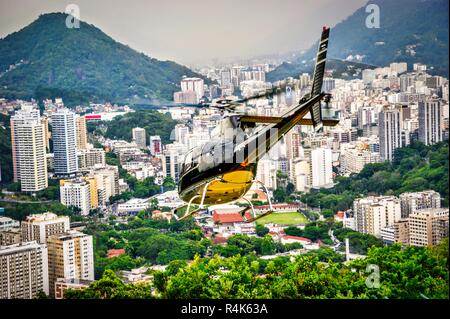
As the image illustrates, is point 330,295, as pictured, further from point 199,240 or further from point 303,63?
point 303,63

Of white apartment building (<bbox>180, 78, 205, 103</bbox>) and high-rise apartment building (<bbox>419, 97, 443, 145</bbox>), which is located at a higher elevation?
white apartment building (<bbox>180, 78, 205, 103</bbox>)

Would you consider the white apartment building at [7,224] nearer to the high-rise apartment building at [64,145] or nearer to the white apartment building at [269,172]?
the high-rise apartment building at [64,145]

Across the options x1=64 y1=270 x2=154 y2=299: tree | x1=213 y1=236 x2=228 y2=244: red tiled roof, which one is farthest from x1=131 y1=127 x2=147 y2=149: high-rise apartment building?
x1=64 y1=270 x2=154 y2=299: tree

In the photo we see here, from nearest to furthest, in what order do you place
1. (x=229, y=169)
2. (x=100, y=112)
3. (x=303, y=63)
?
(x=229, y=169)
(x=303, y=63)
(x=100, y=112)

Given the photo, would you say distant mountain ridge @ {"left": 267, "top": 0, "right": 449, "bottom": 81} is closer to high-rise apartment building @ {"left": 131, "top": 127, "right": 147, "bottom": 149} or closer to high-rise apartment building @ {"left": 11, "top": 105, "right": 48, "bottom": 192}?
high-rise apartment building @ {"left": 131, "top": 127, "right": 147, "bottom": 149}

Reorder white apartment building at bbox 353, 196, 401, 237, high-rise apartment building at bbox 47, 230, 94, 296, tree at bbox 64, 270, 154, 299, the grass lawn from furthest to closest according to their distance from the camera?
1. the grass lawn
2. white apartment building at bbox 353, 196, 401, 237
3. high-rise apartment building at bbox 47, 230, 94, 296
4. tree at bbox 64, 270, 154, 299

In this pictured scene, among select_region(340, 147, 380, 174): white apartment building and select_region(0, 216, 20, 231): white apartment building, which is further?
select_region(340, 147, 380, 174): white apartment building

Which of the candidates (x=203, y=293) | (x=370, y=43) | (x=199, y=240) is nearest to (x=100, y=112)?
(x=199, y=240)

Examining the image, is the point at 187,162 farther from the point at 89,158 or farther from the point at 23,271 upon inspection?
the point at 89,158

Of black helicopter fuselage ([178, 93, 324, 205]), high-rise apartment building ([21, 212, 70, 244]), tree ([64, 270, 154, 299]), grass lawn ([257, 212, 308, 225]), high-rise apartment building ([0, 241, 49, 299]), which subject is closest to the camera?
black helicopter fuselage ([178, 93, 324, 205])
